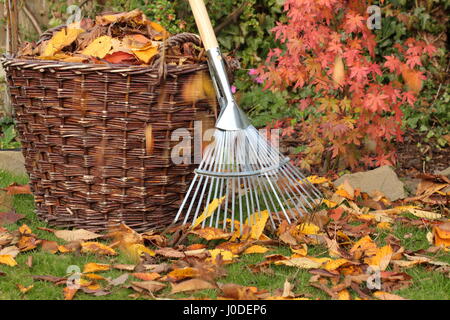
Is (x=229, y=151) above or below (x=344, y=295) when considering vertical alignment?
above

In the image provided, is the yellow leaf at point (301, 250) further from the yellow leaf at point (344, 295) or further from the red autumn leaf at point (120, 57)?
the red autumn leaf at point (120, 57)

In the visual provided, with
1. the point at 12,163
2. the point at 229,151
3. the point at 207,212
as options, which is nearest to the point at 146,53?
the point at 229,151

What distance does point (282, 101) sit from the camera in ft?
15.3

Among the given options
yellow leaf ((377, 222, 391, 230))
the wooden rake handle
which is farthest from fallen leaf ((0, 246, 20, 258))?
yellow leaf ((377, 222, 391, 230))

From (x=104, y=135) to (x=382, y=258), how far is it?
1.18 meters

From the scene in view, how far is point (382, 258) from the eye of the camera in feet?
7.57

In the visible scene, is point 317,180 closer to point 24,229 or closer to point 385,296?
point 385,296

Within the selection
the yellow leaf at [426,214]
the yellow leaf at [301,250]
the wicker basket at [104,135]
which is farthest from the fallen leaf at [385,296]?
the wicker basket at [104,135]

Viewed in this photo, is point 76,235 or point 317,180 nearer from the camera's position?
point 76,235

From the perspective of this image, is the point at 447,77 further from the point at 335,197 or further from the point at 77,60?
the point at 77,60

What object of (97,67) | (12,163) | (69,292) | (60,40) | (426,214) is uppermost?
(60,40)

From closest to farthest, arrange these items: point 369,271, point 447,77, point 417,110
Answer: point 369,271
point 417,110
point 447,77
